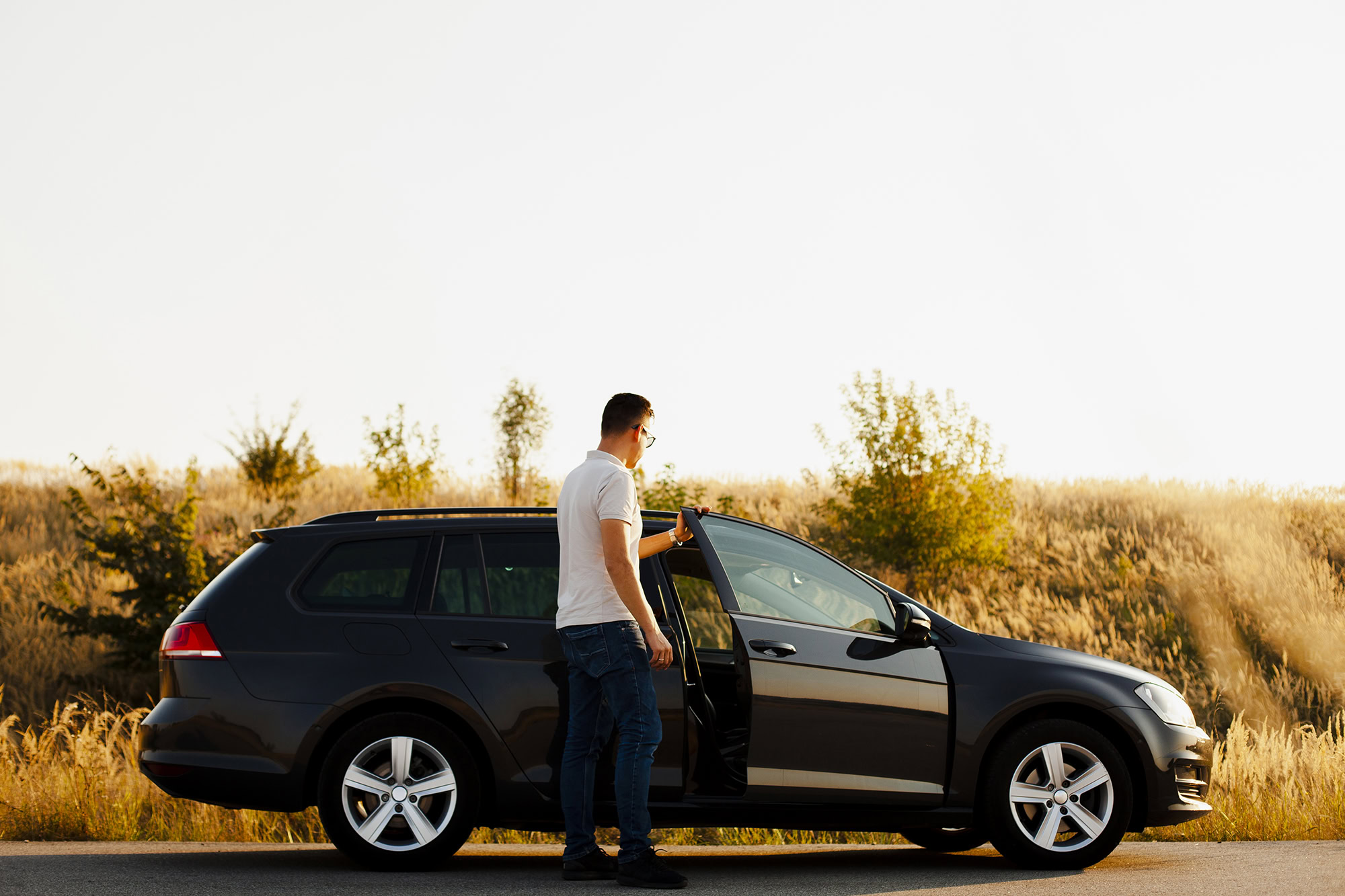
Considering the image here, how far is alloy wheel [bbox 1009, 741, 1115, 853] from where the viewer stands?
612cm

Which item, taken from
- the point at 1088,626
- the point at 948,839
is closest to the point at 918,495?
the point at 1088,626

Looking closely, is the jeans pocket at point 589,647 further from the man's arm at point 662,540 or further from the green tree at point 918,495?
the green tree at point 918,495

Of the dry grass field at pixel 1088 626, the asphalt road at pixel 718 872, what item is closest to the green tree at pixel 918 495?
the dry grass field at pixel 1088 626

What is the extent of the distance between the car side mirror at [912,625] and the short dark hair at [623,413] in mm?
1592

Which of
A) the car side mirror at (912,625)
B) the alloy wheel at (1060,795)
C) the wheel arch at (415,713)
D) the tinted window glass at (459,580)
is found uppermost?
the tinted window glass at (459,580)

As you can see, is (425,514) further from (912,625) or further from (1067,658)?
(1067,658)

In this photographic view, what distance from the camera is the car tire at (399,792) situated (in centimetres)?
584

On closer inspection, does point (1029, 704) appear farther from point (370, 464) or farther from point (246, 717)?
point (370, 464)

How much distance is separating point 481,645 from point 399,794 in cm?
77

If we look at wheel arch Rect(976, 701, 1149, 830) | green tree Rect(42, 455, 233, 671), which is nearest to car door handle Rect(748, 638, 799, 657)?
wheel arch Rect(976, 701, 1149, 830)

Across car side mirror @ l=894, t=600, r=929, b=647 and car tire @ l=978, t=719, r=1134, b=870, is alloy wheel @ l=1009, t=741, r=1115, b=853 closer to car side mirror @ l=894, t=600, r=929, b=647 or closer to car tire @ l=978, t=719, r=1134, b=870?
car tire @ l=978, t=719, r=1134, b=870

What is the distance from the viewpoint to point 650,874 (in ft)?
18.1

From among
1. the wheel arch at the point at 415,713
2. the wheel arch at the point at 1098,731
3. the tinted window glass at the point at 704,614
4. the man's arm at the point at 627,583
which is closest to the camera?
the man's arm at the point at 627,583

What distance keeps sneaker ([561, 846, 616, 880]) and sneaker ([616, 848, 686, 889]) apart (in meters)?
0.25
